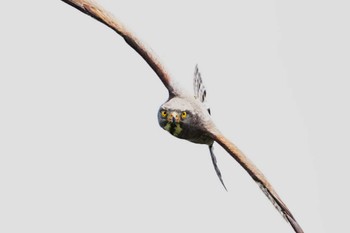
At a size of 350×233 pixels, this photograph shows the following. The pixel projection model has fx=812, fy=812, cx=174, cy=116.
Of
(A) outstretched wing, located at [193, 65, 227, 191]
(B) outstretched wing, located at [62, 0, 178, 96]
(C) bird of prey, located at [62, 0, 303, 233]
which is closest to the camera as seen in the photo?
(C) bird of prey, located at [62, 0, 303, 233]

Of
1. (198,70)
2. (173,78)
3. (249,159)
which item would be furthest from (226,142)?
(198,70)

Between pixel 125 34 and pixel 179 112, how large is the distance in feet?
3.54

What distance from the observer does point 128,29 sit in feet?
29.5

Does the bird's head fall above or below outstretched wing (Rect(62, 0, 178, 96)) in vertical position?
below

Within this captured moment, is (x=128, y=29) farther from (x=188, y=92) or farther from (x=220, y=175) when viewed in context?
(x=220, y=175)

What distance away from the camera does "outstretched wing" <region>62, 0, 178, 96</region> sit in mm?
8906

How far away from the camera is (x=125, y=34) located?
8.94 m

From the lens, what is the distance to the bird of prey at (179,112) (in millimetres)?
8602

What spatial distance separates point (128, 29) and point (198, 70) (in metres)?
1.38

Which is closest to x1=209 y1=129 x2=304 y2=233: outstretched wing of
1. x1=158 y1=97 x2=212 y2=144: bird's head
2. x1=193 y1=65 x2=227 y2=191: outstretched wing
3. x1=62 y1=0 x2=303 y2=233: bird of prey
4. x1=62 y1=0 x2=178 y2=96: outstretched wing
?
x1=62 y1=0 x2=303 y2=233: bird of prey

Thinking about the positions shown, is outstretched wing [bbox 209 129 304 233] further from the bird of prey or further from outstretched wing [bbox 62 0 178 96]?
outstretched wing [bbox 62 0 178 96]

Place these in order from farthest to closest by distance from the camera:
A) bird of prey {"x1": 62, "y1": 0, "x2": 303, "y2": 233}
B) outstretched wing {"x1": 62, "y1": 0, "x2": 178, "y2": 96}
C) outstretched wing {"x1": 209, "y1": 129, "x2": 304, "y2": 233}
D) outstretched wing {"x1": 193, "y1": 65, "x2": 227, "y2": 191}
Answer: outstretched wing {"x1": 193, "y1": 65, "x2": 227, "y2": 191} < outstretched wing {"x1": 62, "y1": 0, "x2": 178, "y2": 96} < bird of prey {"x1": 62, "y1": 0, "x2": 303, "y2": 233} < outstretched wing {"x1": 209, "y1": 129, "x2": 304, "y2": 233}

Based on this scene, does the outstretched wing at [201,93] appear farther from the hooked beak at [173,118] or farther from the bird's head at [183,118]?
the hooked beak at [173,118]

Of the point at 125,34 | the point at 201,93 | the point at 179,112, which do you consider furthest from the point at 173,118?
the point at 201,93
